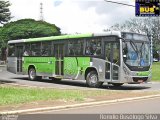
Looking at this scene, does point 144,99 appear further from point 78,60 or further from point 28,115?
point 78,60

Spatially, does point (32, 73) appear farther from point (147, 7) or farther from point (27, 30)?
point (27, 30)

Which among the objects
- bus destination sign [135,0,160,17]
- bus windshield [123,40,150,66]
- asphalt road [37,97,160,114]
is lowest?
asphalt road [37,97,160,114]

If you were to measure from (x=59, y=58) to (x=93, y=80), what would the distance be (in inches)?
139

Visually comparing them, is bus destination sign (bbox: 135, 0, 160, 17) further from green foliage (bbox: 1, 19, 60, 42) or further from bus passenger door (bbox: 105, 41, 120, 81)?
green foliage (bbox: 1, 19, 60, 42)

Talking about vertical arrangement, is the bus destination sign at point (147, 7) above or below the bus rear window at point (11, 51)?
above

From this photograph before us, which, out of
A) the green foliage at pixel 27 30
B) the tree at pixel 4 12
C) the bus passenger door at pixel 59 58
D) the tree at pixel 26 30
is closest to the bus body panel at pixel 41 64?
the bus passenger door at pixel 59 58

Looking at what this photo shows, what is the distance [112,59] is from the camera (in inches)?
923

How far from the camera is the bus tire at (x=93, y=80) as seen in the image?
965 inches

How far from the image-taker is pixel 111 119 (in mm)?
11875

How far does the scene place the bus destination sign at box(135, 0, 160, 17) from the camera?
3031 cm

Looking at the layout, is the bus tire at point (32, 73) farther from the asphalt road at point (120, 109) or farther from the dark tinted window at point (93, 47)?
the asphalt road at point (120, 109)

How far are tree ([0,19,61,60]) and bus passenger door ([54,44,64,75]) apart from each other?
218 ft

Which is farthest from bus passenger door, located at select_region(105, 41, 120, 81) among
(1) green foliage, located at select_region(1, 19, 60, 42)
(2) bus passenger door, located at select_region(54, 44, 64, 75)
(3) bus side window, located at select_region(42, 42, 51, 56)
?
(1) green foliage, located at select_region(1, 19, 60, 42)

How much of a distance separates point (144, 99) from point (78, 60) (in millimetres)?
8331
